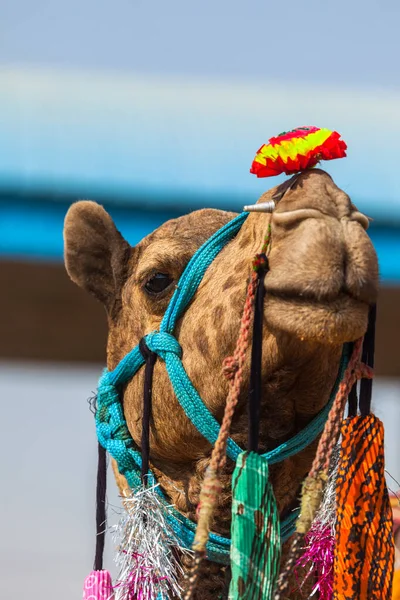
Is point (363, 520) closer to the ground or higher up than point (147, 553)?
higher up

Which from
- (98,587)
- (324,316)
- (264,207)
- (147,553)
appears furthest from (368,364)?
(98,587)

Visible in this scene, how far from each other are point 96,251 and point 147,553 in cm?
102

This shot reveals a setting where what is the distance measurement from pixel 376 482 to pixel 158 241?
104cm

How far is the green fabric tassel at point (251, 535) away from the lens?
1.99 m

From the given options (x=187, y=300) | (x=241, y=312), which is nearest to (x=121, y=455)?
(x=187, y=300)

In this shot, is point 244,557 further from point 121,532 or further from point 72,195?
point 72,195

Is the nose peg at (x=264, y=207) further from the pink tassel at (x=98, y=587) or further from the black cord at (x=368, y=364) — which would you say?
the pink tassel at (x=98, y=587)

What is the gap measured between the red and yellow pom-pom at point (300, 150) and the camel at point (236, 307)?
39mm

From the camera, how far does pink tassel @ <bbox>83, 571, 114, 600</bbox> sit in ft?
8.93

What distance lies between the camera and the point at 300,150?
216 cm

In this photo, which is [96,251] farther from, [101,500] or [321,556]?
[321,556]

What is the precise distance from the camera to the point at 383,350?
337 inches

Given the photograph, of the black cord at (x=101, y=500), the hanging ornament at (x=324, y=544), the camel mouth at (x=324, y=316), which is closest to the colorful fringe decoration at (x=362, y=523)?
the camel mouth at (x=324, y=316)

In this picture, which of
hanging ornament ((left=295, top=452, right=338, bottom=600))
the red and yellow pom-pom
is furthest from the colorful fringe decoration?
the red and yellow pom-pom
